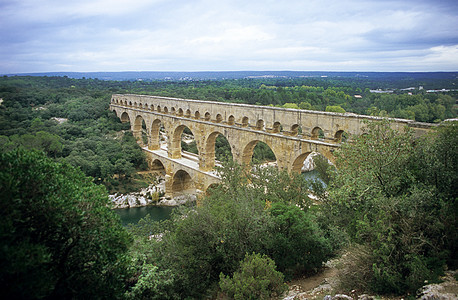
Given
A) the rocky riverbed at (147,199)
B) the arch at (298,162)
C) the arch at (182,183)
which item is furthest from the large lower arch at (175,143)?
the arch at (298,162)

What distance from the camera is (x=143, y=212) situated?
25.2 metres

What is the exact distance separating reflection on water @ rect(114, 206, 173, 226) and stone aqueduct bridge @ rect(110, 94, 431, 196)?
1.83 meters

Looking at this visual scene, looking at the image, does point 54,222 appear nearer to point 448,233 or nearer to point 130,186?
point 448,233

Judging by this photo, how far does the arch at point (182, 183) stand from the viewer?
2648 centimetres

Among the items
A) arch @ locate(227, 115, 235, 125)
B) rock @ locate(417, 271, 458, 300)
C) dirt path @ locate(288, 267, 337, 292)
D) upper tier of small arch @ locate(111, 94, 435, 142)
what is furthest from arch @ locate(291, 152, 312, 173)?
rock @ locate(417, 271, 458, 300)

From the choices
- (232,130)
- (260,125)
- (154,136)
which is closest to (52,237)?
(260,125)

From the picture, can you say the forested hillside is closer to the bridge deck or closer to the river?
the bridge deck

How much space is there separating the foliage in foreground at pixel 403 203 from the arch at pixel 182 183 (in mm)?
17830

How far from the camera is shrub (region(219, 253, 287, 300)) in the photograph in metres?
7.40

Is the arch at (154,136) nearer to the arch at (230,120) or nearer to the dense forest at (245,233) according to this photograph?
the arch at (230,120)

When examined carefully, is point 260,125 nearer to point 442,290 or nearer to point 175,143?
point 175,143

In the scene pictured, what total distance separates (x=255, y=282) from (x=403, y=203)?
388cm

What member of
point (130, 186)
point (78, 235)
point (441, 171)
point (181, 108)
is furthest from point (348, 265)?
point (130, 186)

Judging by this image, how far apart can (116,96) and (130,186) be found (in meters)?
15.6
